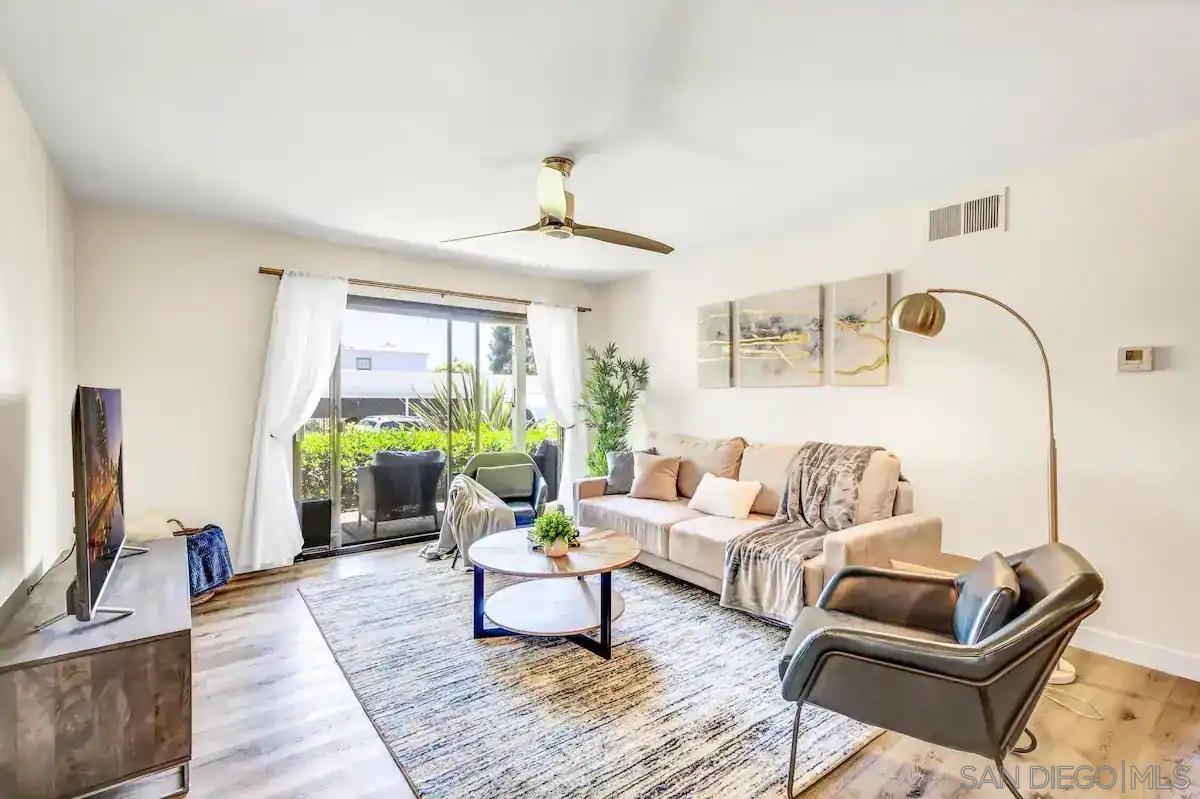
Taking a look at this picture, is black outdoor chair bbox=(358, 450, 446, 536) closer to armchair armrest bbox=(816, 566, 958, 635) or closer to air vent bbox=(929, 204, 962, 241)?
armchair armrest bbox=(816, 566, 958, 635)

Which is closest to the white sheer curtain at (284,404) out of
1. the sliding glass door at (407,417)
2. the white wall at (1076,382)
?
the sliding glass door at (407,417)

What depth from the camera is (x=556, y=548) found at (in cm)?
291

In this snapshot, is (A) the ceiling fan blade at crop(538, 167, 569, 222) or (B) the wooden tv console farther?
(A) the ceiling fan blade at crop(538, 167, 569, 222)

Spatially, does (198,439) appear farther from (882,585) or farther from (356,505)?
(882,585)

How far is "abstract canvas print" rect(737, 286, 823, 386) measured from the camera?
4051 mm

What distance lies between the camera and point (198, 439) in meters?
3.97

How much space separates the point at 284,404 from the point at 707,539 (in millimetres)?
3261

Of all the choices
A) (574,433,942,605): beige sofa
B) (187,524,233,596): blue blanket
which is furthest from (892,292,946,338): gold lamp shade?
(187,524,233,596): blue blanket

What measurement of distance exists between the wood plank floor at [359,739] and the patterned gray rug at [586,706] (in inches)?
3.9

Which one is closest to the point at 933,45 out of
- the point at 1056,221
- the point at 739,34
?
the point at 739,34

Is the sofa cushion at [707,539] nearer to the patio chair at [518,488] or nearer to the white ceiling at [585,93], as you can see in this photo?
the patio chair at [518,488]

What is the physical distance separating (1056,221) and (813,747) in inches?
114

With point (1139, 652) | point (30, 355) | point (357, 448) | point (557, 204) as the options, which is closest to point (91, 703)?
point (30, 355)

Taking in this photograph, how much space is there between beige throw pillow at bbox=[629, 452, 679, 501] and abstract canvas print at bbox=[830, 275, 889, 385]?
4.66ft
